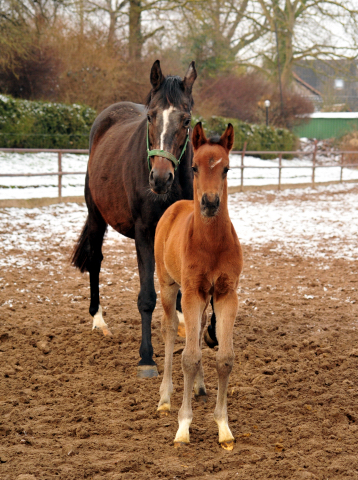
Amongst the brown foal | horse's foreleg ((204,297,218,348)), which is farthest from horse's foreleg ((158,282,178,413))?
horse's foreleg ((204,297,218,348))

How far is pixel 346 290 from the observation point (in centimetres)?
633

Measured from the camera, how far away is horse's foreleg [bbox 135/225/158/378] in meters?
4.09

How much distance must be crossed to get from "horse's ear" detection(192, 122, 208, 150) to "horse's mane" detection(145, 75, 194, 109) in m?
1.10

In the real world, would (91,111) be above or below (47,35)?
below

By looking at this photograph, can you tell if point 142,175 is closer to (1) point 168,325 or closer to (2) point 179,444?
(1) point 168,325

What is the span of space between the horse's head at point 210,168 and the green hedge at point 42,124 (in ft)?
43.0

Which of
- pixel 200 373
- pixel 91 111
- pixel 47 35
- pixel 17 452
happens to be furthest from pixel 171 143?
pixel 47 35

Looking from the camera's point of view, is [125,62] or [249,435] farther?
[125,62]

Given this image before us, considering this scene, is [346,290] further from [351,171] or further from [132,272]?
[351,171]

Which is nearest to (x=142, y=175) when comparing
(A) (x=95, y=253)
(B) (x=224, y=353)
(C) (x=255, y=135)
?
(A) (x=95, y=253)

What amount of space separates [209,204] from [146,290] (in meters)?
1.75

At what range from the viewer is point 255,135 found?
79.2 ft

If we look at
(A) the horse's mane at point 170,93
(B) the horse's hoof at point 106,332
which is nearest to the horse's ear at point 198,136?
(A) the horse's mane at point 170,93

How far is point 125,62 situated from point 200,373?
18762 millimetres
